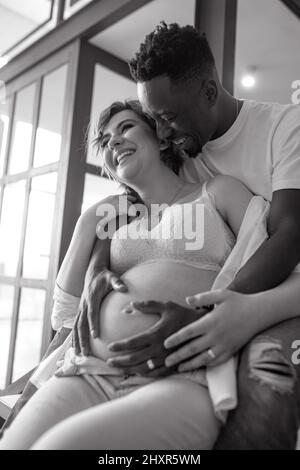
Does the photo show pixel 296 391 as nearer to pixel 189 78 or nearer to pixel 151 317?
pixel 151 317

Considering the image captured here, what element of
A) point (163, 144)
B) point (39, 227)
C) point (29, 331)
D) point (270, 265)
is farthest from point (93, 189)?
point (270, 265)

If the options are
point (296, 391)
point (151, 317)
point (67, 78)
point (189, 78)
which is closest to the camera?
point (296, 391)

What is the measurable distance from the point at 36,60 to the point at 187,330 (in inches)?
86.7

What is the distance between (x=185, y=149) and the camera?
3.57 feet

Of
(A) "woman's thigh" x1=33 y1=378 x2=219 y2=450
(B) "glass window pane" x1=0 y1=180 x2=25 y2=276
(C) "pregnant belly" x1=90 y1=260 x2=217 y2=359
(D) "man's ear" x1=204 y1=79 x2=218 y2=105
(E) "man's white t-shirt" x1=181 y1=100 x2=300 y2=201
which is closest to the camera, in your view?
(A) "woman's thigh" x1=33 y1=378 x2=219 y2=450

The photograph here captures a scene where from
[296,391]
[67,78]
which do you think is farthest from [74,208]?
[296,391]

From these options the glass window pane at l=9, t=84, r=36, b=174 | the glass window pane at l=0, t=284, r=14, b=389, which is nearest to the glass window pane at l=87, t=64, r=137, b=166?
the glass window pane at l=9, t=84, r=36, b=174

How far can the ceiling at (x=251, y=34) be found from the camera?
2055 mm

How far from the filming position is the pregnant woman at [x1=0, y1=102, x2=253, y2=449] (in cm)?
60

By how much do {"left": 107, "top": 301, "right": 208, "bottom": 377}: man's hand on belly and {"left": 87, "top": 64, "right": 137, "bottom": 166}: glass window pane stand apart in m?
1.58

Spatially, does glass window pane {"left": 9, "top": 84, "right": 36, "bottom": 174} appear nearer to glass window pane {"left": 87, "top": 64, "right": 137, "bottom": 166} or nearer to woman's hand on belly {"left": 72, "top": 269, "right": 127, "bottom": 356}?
glass window pane {"left": 87, "top": 64, "right": 137, "bottom": 166}

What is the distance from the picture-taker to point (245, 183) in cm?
105

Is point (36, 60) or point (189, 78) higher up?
point (36, 60)

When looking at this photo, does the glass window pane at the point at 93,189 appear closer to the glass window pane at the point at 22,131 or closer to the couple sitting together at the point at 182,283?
the glass window pane at the point at 22,131
